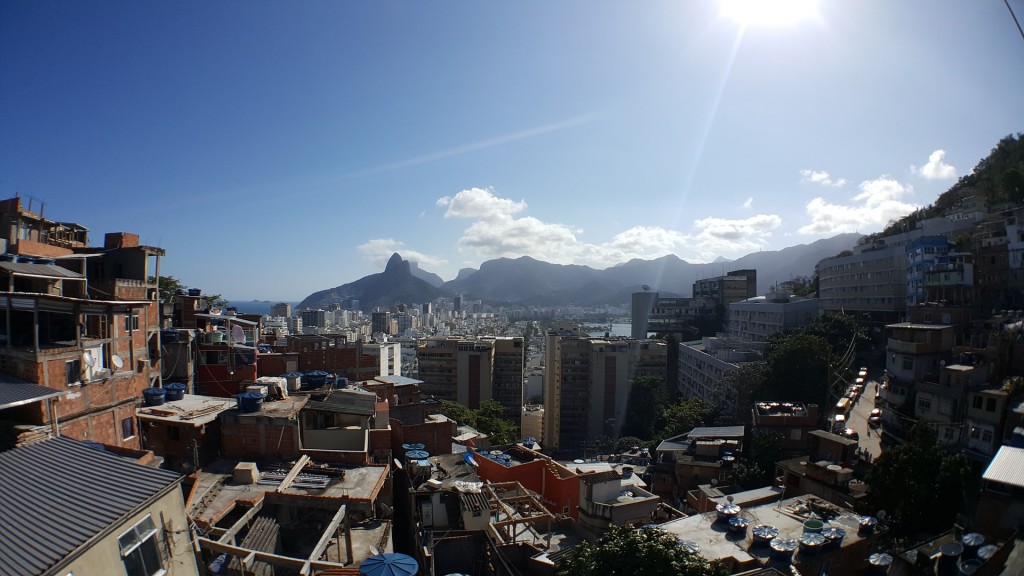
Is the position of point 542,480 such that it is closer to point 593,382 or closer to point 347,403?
point 347,403

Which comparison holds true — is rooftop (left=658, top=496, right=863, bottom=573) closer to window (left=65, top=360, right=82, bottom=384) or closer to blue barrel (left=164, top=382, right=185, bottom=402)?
blue barrel (left=164, top=382, right=185, bottom=402)

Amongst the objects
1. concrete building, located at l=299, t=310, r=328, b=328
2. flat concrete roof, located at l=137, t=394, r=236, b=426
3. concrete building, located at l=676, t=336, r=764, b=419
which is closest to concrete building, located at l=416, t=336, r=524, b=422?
concrete building, located at l=676, t=336, r=764, b=419

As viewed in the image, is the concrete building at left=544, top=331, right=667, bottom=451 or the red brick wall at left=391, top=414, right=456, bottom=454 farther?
the concrete building at left=544, top=331, right=667, bottom=451

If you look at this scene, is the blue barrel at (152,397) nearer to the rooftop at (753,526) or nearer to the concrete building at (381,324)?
the rooftop at (753,526)

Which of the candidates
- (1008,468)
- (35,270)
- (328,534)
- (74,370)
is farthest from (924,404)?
(35,270)

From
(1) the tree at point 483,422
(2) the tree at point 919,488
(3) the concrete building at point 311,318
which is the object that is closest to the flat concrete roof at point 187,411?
(1) the tree at point 483,422

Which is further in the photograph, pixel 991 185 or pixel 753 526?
pixel 991 185

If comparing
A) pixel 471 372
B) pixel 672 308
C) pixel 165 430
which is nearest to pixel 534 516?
pixel 165 430
